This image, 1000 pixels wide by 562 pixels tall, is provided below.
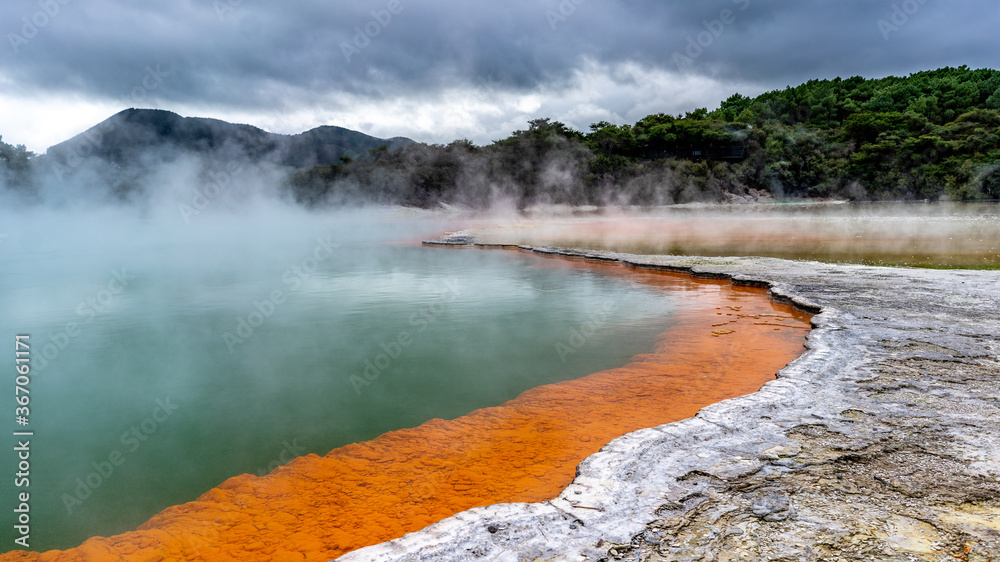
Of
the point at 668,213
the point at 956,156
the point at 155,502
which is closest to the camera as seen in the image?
the point at 155,502

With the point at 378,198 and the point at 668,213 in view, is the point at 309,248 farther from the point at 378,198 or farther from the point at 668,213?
the point at 668,213

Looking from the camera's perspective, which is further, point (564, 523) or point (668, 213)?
point (668, 213)

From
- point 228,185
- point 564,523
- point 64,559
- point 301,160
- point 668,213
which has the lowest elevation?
point 64,559

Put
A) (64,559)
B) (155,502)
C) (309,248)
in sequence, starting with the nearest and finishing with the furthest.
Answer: (64,559), (155,502), (309,248)

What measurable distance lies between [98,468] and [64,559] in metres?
1.17

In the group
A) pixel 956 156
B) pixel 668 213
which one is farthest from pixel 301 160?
pixel 956 156

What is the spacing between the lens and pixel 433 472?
3457mm

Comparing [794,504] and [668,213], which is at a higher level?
[668,213]

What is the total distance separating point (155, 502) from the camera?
133 inches
